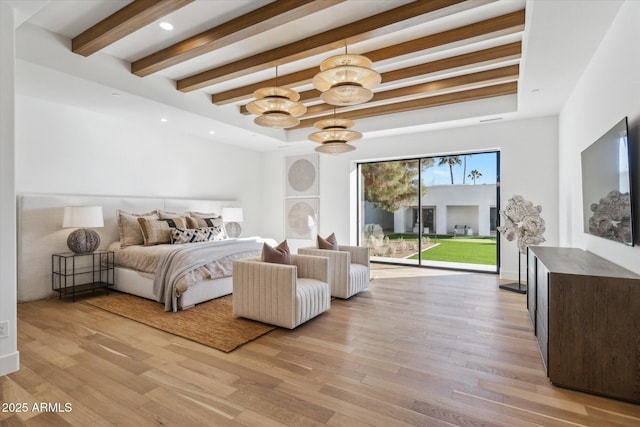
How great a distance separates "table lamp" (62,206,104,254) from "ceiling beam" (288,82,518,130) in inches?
151

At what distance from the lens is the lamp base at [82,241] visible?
4.31 m

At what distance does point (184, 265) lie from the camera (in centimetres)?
381

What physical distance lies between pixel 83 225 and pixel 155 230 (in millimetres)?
878

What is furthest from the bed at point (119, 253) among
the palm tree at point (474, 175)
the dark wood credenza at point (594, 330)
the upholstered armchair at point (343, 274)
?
the palm tree at point (474, 175)

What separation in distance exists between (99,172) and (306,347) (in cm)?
427

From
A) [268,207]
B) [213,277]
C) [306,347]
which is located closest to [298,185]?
[268,207]

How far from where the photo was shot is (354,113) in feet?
18.6

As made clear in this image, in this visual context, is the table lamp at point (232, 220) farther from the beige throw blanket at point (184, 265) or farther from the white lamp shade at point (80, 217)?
the white lamp shade at point (80, 217)

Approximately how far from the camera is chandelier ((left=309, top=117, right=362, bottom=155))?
12.9ft

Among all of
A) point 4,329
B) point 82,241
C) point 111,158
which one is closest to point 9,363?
point 4,329

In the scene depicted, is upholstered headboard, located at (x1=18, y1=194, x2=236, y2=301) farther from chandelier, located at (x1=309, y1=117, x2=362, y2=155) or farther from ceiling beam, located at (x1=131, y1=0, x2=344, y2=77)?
chandelier, located at (x1=309, y1=117, x2=362, y2=155)

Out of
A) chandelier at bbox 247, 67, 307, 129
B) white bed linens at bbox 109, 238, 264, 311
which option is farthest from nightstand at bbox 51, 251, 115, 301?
chandelier at bbox 247, 67, 307, 129

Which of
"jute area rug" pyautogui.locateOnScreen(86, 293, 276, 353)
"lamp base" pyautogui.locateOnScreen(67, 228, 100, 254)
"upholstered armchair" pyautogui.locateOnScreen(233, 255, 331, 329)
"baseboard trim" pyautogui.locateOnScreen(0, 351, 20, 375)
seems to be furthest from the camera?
"lamp base" pyautogui.locateOnScreen(67, 228, 100, 254)

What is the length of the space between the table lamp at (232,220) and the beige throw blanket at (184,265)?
2.05 meters
